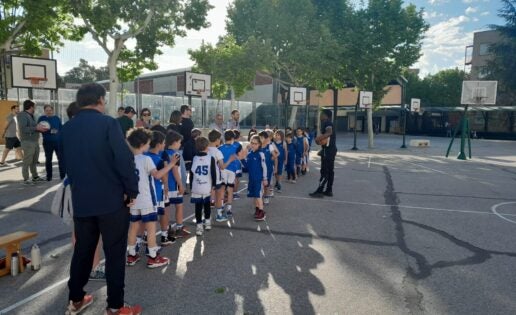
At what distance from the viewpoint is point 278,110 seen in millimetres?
34281

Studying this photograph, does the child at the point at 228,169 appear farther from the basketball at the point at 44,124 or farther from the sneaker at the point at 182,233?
the basketball at the point at 44,124

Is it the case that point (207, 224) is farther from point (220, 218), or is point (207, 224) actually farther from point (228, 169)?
point (228, 169)

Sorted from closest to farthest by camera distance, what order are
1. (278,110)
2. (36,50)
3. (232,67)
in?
1. (36,50)
2. (232,67)
3. (278,110)

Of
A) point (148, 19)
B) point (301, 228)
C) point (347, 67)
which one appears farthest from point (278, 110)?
point (301, 228)

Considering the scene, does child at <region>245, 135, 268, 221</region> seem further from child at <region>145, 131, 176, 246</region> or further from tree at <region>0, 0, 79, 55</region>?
tree at <region>0, 0, 79, 55</region>

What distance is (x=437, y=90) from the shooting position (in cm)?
5512

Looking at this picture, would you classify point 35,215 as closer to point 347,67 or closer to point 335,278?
point 335,278

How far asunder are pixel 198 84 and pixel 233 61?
1041cm

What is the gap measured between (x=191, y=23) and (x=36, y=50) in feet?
26.9

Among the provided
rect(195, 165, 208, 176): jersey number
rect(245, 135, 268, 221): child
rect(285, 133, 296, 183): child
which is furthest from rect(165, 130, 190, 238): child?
rect(285, 133, 296, 183): child

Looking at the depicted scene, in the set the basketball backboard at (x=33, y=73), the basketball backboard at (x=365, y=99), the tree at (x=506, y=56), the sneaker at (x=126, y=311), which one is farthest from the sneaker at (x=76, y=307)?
the tree at (x=506, y=56)

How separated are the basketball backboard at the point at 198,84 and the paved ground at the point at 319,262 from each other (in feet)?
25.0

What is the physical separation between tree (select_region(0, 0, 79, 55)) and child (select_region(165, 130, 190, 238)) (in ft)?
43.7

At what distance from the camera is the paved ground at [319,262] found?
146 inches
